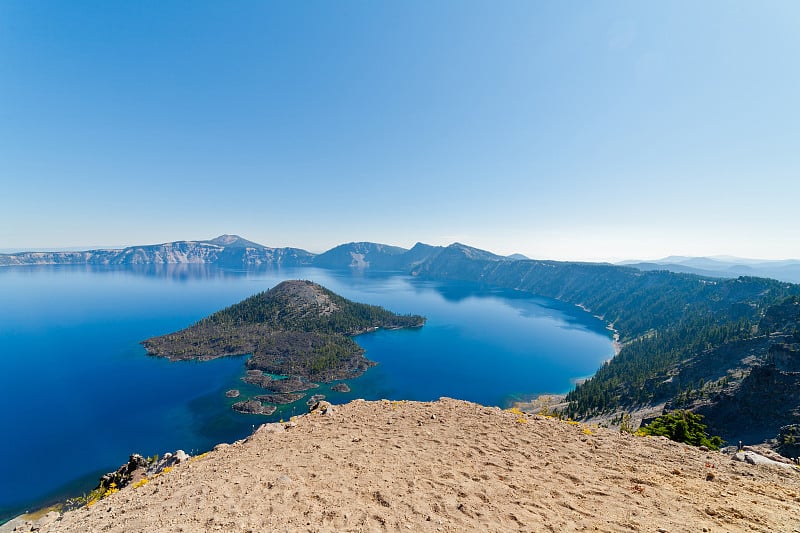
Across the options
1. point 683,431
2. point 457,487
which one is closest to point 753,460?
point 683,431

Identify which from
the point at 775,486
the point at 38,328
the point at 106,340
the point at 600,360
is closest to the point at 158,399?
the point at 106,340

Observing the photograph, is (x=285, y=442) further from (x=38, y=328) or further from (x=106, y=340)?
(x=38, y=328)

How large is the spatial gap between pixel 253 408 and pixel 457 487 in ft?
283

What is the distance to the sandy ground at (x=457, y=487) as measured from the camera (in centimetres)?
1027

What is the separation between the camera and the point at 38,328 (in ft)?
513

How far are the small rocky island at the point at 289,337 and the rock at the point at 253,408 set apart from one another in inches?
12.7

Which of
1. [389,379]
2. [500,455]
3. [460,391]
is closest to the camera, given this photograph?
[500,455]

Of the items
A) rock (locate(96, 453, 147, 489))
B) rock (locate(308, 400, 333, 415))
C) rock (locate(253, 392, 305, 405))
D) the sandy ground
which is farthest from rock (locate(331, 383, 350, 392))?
the sandy ground

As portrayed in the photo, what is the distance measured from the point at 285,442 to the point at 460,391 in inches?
3550

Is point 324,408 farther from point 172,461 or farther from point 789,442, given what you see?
point 789,442

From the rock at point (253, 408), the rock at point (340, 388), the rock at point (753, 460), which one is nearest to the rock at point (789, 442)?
the rock at point (753, 460)

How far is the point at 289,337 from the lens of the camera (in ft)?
467

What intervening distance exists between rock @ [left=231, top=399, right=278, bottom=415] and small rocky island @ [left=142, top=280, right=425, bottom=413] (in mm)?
324

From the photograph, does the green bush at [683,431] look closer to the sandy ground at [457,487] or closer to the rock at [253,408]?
the sandy ground at [457,487]
